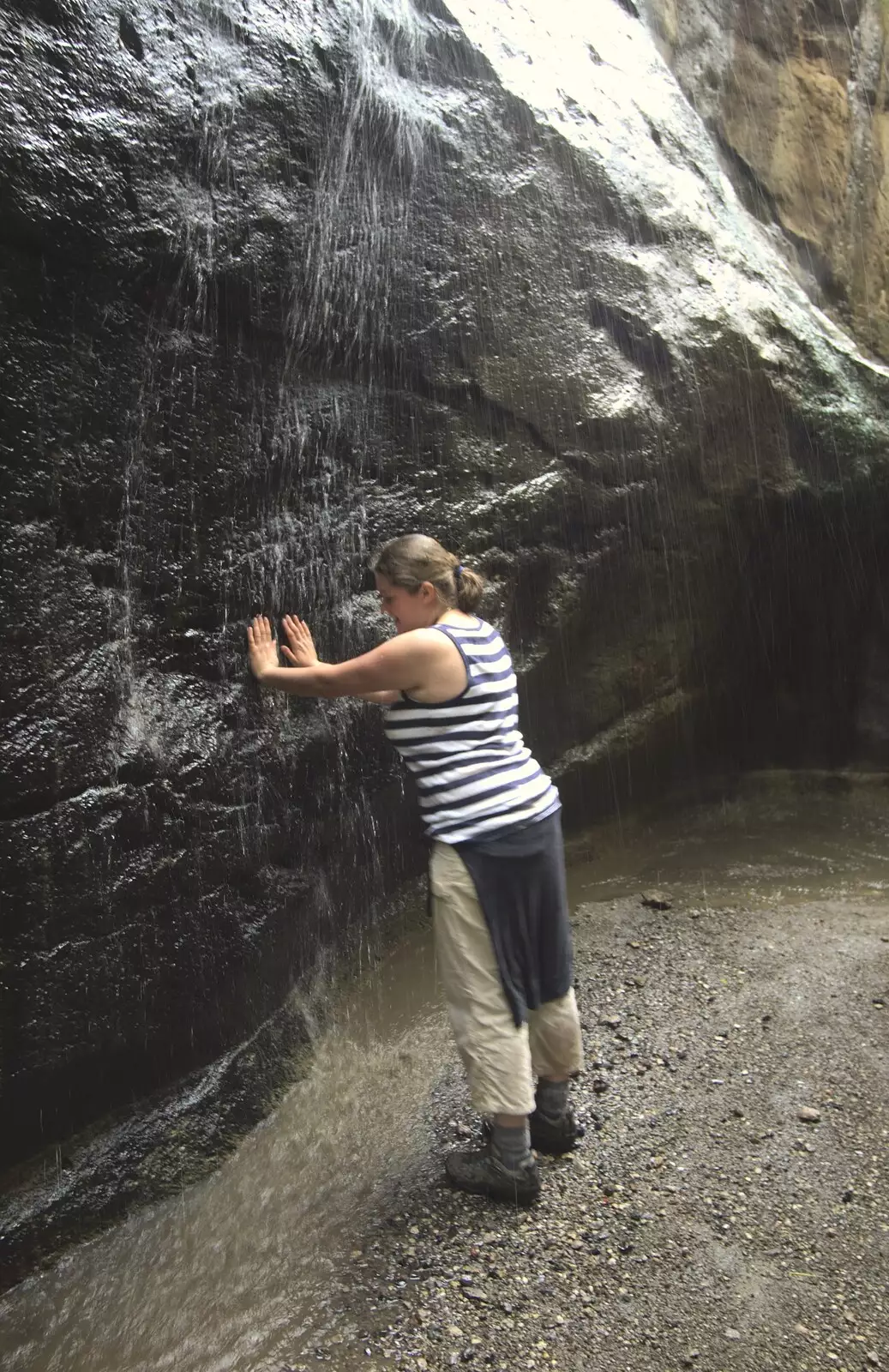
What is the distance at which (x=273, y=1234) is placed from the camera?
3.03 meters

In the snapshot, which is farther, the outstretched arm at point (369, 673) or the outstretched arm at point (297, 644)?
the outstretched arm at point (297, 644)

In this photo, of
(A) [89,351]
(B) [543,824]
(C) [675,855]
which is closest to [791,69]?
(C) [675,855]

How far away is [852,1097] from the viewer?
346cm

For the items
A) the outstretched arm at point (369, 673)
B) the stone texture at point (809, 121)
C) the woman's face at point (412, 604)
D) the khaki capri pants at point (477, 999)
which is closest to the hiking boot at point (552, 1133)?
the khaki capri pants at point (477, 999)

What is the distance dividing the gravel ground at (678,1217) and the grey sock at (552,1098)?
0.50 ft

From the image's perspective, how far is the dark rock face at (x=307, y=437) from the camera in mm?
3107

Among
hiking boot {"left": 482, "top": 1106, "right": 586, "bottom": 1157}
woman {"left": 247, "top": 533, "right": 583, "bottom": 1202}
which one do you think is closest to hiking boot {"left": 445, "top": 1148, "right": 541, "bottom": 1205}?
woman {"left": 247, "top": 533, "right": 583, "bottom": 1202}

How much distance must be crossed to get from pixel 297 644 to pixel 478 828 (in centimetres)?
115

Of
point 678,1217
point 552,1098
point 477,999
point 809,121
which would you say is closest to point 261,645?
point 477,999

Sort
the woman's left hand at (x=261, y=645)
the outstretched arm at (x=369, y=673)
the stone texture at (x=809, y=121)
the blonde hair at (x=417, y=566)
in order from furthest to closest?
1. the stone texture at (x=809, y=121)
2. the woman's left hand at (x=261, y=645)
3. the blonde hair at (x=417, y=566)
4. the outstretched arm at (x=369, y=673)

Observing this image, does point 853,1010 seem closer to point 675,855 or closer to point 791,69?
point 675,855

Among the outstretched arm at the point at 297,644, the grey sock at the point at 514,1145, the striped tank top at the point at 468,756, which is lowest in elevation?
the grey sock at the point at 514,1145

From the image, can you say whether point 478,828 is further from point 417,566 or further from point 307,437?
point 307,437

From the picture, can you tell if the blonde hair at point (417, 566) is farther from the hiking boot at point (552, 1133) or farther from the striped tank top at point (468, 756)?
the hiking boot at point (552, 1133)
